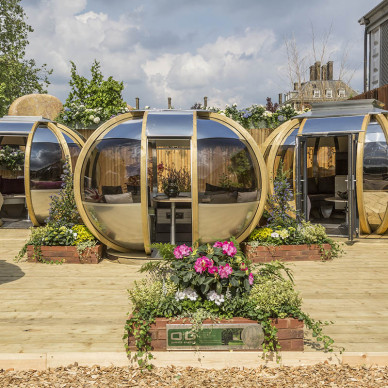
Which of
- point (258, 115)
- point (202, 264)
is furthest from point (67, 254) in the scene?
point (258, 115)

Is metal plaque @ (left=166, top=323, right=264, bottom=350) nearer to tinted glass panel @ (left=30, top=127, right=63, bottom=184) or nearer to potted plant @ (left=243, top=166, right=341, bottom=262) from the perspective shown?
potted plant @ (left=243, top=166, right=341, bottom=262)

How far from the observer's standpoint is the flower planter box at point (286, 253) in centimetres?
776

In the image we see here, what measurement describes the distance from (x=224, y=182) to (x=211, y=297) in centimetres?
351

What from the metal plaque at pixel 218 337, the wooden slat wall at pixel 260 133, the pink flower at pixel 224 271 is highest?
the wooden slat wall at pixel 260 133

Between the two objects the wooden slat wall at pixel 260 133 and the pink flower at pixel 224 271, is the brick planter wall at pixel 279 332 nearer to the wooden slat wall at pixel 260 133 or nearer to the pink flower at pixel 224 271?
the pink flower at pixel 224 271

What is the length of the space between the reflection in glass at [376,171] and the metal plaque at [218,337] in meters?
6.36

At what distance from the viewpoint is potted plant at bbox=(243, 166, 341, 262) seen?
25.5 ft

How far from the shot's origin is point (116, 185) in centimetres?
732

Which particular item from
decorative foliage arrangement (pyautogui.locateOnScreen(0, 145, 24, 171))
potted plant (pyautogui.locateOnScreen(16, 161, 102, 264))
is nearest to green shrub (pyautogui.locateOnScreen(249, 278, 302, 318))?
A: potted plant (pyautogui.locateOnScreen(16, 161, 102, 264))

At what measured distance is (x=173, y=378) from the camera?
3.61 metres

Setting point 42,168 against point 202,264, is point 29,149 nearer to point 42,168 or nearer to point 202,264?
point 42,168

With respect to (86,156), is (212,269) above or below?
below

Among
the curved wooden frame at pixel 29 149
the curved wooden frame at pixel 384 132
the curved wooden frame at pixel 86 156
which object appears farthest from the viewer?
the curved wooden frame at pixel 29 149

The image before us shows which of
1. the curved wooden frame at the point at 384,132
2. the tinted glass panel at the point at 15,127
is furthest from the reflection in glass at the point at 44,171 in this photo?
the curved wooden frame at the point at 384,132
